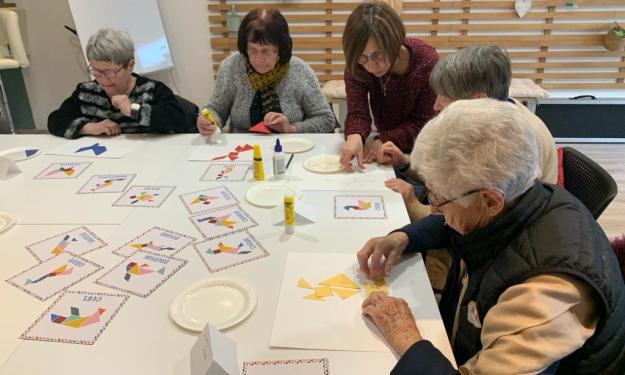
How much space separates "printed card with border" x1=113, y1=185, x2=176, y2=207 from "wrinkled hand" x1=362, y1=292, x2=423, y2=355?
36.6 inches

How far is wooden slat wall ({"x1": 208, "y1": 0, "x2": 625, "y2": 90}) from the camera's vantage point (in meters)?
4.27

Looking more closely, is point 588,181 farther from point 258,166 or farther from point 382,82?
point 258,166

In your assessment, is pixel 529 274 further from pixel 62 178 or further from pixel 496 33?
pixel 496 33

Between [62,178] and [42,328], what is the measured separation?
39.7 inches

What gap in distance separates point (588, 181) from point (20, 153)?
2.42 metres

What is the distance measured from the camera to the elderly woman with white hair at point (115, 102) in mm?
2248

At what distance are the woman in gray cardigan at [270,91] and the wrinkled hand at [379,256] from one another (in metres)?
1.30

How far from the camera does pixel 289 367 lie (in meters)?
0.96

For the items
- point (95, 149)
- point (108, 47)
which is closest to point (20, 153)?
point (95, 149)

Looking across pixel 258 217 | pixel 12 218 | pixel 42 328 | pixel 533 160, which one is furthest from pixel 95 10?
pixel 533 160

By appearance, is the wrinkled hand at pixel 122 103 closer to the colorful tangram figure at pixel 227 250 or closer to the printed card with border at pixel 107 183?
the printed card with border at pixel 107 183

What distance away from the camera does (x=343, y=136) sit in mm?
2430

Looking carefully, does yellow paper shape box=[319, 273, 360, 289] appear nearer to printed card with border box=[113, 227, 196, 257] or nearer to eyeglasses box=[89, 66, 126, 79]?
printed card with border box=[113, 227, 196, 257]

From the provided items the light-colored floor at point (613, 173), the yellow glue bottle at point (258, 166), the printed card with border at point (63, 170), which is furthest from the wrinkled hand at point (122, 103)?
the light-colored floor at point (613, 173)
